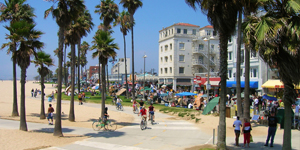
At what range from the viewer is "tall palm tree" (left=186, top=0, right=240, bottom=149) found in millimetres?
9695

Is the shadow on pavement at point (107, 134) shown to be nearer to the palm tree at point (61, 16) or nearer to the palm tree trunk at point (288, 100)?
the palm tree at point (61, 16)

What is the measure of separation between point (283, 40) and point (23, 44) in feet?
48.8

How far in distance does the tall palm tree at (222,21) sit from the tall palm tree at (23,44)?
436 inches

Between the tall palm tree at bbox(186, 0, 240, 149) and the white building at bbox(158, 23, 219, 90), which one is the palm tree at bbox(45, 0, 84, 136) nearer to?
the tall palm tree at bbox(186, 0, 240, 149)

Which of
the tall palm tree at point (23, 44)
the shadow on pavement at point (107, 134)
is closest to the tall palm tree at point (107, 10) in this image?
the tall palm tree at point (23, 44)

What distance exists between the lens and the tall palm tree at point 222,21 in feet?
31.8

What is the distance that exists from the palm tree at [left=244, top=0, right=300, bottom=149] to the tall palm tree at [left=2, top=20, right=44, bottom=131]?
1355 centimetres

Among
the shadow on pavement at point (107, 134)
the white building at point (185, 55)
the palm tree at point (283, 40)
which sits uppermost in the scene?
the white building at point (185, 55)

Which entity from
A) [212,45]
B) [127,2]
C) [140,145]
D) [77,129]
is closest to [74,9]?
[77,129]

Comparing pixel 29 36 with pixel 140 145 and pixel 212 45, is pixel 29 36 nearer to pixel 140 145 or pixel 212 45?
pixel 140 145

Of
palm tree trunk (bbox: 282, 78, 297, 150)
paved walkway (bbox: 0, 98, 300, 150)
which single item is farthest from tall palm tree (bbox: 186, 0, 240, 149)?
palm tree trunk (bbox: 282, 78, 297, 150)

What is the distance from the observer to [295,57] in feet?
25.8

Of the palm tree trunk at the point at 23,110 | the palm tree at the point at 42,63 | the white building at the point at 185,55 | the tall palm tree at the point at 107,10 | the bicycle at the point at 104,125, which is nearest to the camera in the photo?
the palm tree trunk at the point at 23,110

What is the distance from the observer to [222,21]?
32.7 ft
